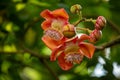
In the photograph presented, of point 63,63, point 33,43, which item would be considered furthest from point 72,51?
point 33,43

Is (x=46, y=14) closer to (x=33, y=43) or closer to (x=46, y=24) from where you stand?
(x=46, y=24)

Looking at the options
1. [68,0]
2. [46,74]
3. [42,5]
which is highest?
[68,0]

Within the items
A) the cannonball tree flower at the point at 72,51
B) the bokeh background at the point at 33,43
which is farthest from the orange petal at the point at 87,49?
the bokeh background at the point at 33,43

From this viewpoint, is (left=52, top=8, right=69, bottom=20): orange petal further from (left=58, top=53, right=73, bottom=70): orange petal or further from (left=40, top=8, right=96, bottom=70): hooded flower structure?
(left=58, top=53, right=73, bottom=70): orange petal

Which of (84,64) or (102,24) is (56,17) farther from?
(84,64)

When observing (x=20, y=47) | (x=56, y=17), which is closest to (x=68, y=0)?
(x=56, y=17)

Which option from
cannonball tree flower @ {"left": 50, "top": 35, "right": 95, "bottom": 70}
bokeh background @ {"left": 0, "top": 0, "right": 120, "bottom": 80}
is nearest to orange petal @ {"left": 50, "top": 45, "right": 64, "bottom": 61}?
cannonball tree flower @ {"left": 50, "top": 35, "right": 95, "bottom": 70}

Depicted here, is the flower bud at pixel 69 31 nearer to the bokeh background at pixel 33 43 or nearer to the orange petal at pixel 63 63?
the orange petal at pixel 63 63
